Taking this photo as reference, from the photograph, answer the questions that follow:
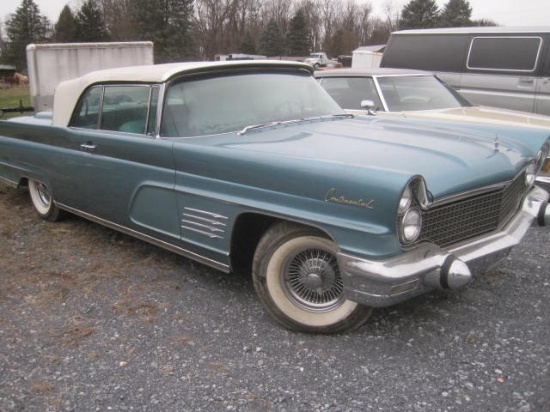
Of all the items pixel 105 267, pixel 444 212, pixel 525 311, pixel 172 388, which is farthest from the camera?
pixel 105 267

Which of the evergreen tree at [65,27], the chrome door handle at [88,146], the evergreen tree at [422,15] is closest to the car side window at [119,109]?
the chrome door handle at [88,146]

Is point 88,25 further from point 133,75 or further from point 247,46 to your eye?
point 133,75

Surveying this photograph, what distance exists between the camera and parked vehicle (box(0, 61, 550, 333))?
2.52m

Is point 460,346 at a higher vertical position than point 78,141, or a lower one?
lower

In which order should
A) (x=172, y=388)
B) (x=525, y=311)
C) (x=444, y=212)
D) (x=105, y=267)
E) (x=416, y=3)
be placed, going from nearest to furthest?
(x=172, y=388)
(x=444, y=212)
(x=525, y=311)
(x=105, y=267)
(x=416, y=3)

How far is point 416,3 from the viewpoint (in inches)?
1950

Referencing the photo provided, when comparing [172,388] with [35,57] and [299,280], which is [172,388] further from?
[35,57]

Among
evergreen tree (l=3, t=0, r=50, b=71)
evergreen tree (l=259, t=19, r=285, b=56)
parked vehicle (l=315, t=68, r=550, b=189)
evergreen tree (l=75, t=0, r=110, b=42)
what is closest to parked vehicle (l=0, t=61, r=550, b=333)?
parked vehicle (l=315, t=68, r=550, b=189)

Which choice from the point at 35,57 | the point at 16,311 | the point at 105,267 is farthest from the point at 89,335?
the point at 35,57

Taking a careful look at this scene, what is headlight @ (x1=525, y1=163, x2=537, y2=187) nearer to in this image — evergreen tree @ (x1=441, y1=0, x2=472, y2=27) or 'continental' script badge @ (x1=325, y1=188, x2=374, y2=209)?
'continental' script badge @ (x1=325, y1=188, x2=374, y2=209)

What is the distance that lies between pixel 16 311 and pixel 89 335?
0.62 metres

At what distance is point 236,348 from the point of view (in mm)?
2803

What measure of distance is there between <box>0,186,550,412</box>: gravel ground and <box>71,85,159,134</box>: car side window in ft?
3.42

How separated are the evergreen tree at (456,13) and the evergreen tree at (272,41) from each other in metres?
16.9
